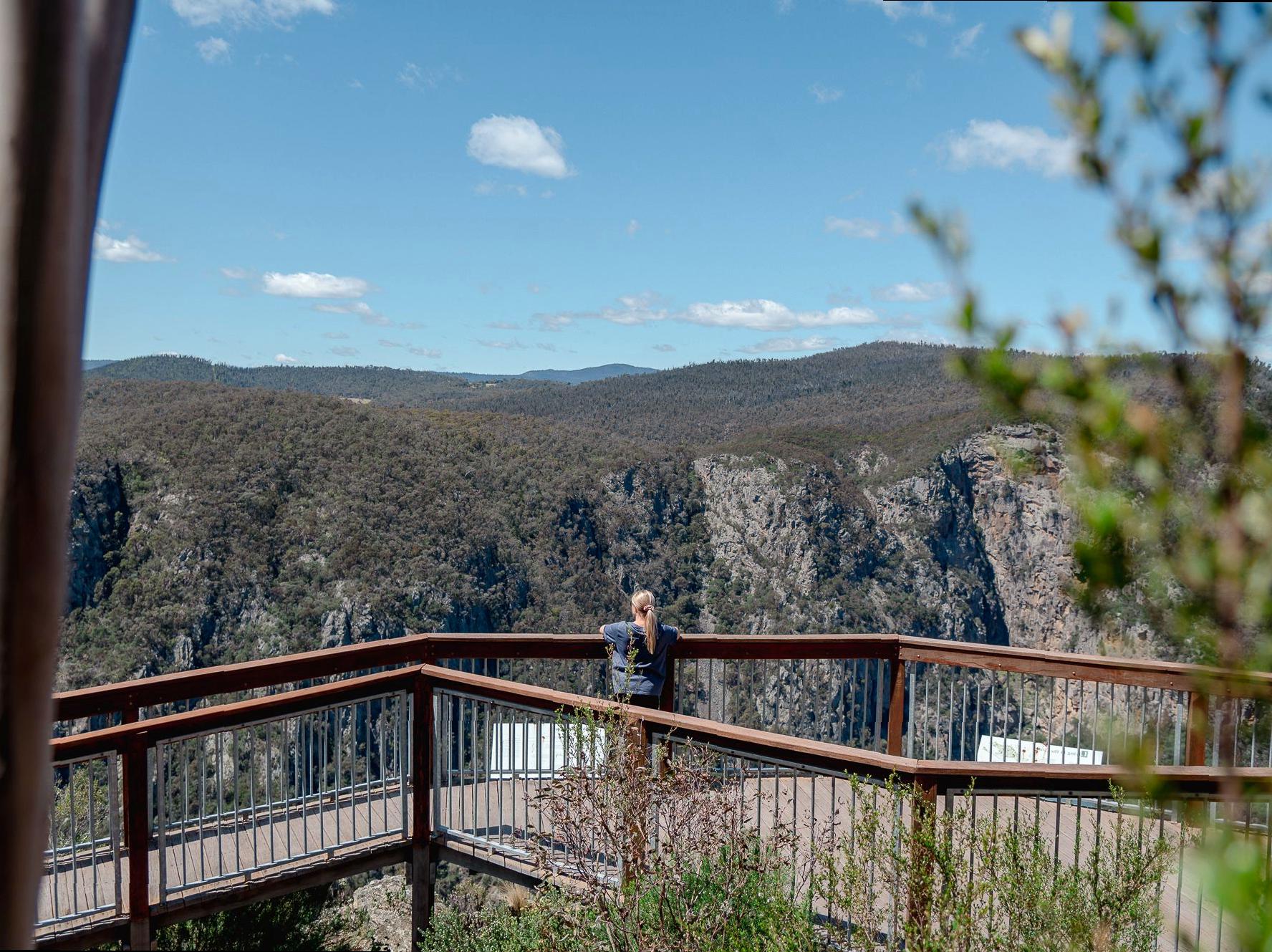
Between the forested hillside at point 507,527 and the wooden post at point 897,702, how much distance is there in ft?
83.6

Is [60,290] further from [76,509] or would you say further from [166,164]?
[76,509]

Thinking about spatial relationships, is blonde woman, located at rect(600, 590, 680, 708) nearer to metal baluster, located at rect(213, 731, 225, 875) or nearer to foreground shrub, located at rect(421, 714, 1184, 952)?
foreground shrub, located at rect(421, 714, 1184, 952)

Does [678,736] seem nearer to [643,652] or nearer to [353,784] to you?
[643,652]

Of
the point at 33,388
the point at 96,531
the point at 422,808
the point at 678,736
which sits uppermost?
the point at 33,388

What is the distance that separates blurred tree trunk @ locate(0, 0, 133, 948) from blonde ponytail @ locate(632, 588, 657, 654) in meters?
4.43

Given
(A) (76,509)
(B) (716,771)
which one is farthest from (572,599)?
(B) (716,771)

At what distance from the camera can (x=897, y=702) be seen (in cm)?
598

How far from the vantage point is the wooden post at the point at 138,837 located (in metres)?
4.24

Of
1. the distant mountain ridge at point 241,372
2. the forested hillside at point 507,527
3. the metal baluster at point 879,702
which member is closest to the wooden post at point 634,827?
the metal baluster at point 879,702

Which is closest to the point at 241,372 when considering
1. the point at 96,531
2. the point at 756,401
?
the point at 756,401

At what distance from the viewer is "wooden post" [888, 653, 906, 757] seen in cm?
598

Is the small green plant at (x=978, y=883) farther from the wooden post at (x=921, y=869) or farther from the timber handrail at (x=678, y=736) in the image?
the timber handrail at (x=678, y=736)

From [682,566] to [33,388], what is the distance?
44273 millimetres

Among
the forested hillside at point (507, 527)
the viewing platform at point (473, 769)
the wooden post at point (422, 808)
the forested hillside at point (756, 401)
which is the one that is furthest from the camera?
the forested hillside at point (756, 401)
